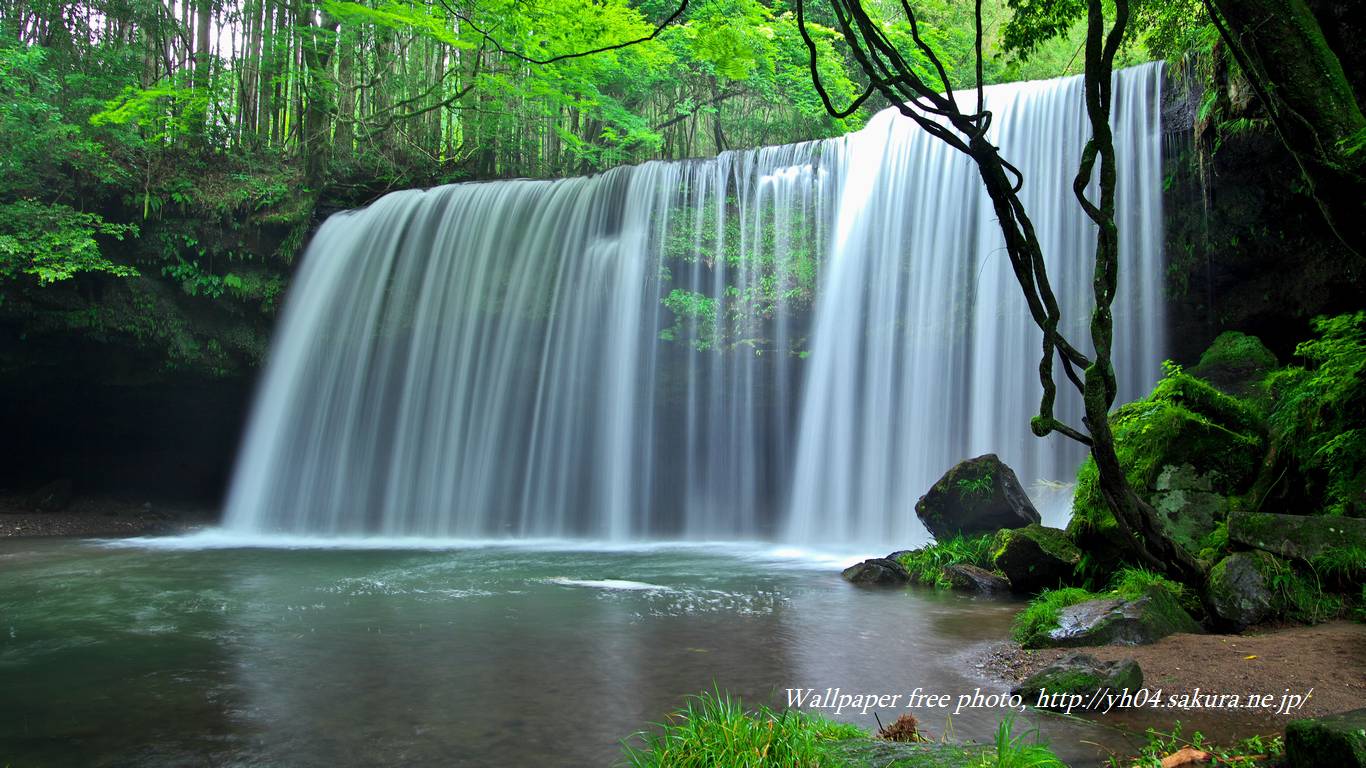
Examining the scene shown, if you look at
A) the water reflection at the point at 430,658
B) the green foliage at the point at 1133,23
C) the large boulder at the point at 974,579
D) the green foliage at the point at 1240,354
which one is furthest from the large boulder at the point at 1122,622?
the green foliage at the point at 1240,354

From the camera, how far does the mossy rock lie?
4035 millimetres

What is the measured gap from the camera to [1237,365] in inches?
371

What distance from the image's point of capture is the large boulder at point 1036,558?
7.50 meters

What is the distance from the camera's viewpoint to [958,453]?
12195mm

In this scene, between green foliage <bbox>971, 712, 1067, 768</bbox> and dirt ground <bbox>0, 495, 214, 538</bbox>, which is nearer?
green foliage <bbox>971, 712, 1067, 768</bbox>

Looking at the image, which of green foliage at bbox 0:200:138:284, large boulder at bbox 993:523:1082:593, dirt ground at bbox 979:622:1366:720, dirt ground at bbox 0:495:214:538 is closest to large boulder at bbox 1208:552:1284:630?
dirt ground at bbox 979:622:1366:720

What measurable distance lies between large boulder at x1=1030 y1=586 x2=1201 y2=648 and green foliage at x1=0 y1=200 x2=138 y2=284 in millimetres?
14827

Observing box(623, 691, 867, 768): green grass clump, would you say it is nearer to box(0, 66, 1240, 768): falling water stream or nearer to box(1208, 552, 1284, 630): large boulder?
box(0, 66, 1240, 768): falling water stream

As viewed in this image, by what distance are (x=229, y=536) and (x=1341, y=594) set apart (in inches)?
599

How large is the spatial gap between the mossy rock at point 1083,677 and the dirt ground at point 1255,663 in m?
0.22

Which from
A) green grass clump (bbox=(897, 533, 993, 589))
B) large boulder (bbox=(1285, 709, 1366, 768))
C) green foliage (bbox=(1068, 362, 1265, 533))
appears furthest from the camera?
green grass clump (bbox=(897, 533, 993, 589))

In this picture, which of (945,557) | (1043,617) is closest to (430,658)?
(1043,617)

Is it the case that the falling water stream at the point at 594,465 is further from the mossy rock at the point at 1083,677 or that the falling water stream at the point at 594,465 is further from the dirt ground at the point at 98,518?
the dirt ground at the point at 98,518

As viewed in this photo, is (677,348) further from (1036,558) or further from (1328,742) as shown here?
(1328,742)
